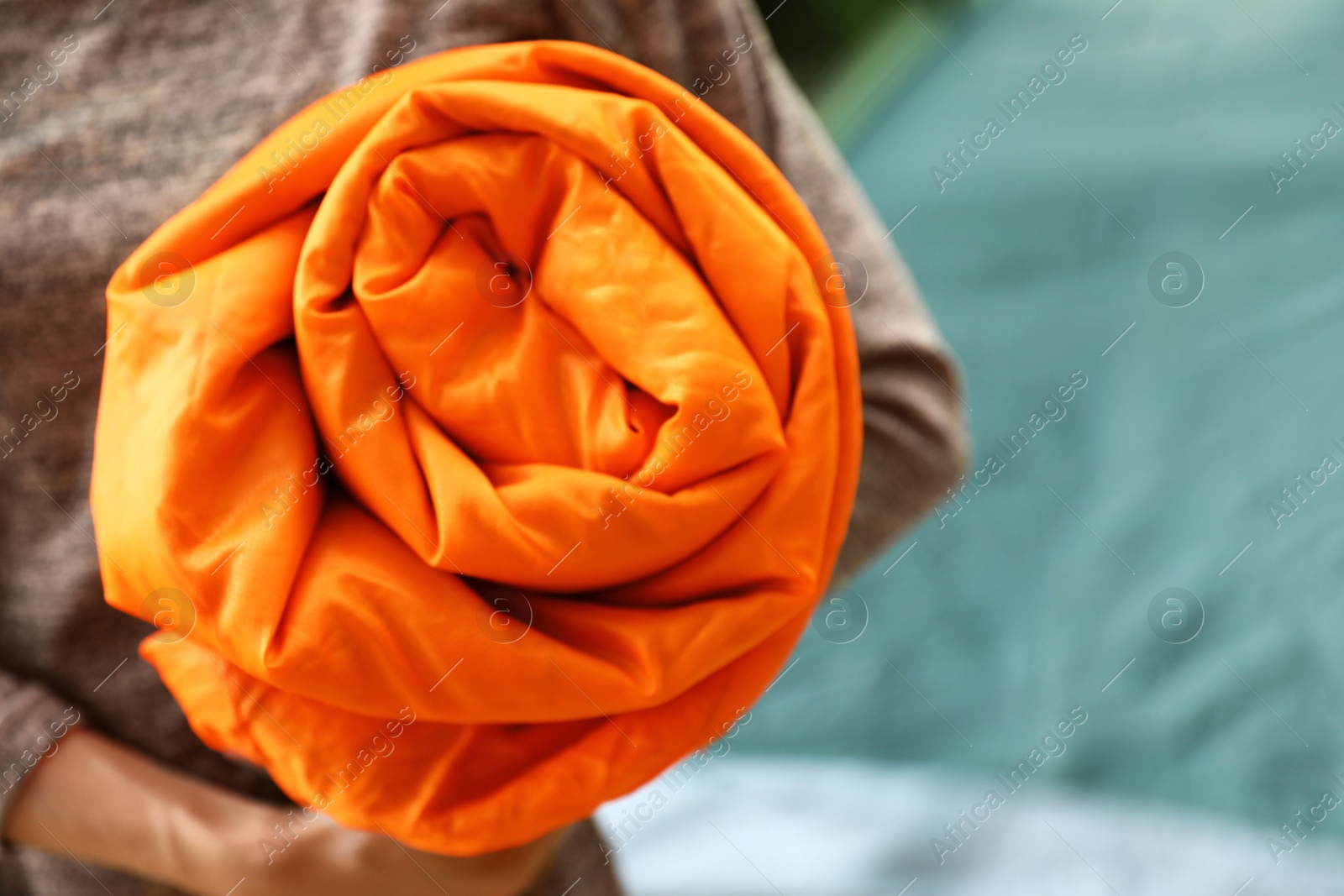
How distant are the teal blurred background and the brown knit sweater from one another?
392mm

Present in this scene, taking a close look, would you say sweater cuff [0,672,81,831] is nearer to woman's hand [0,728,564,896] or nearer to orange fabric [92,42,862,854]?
woman's hand [0,728,564,896]

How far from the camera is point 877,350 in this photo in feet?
1.47

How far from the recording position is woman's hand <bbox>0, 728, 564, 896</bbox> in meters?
0.42

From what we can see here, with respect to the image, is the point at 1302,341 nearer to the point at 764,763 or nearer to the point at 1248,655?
the point at 1248,655

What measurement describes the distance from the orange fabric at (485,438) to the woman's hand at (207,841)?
0.41 feet

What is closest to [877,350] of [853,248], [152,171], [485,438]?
[853,248]

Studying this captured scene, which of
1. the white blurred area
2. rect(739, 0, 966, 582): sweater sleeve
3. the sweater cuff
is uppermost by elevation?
the sweater cuff

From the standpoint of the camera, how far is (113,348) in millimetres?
302

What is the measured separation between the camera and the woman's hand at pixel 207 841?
42 cm

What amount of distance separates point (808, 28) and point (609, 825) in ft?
3.45

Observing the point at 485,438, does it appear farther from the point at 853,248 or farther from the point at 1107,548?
the point at 1107,548

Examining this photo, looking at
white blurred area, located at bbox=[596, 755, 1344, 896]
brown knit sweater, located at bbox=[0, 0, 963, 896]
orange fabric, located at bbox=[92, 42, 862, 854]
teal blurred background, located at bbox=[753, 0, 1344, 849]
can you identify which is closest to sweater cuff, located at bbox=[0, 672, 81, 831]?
brown knit sweater, located at bbox=[0, 0, 963, 896]

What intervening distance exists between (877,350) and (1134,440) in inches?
18.6

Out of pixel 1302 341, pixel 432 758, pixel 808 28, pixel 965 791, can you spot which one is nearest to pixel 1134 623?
pixel 965 791
